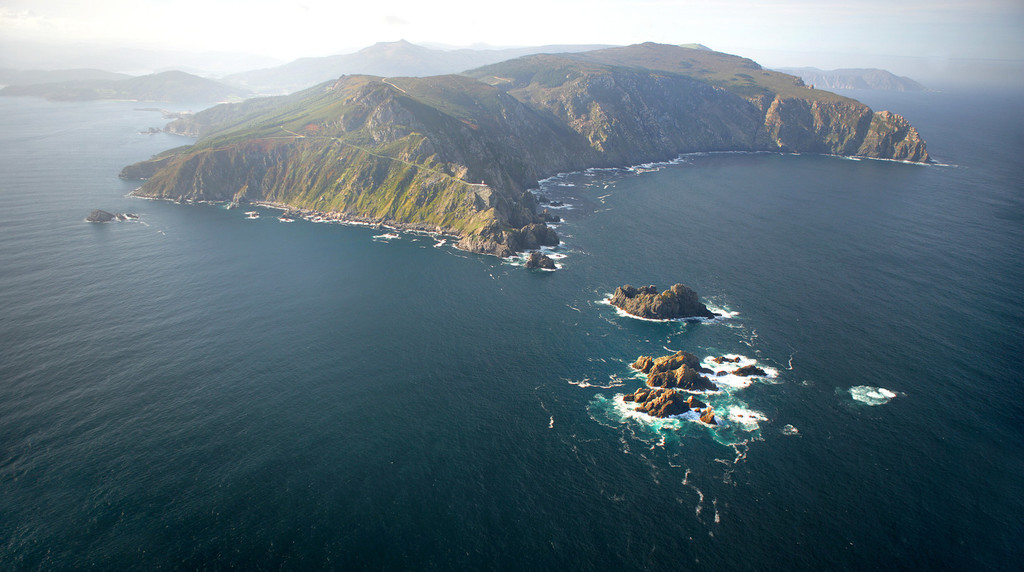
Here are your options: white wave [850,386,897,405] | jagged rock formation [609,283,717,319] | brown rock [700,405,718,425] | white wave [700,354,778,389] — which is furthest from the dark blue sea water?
jagged rock formation [609,283,717,319]

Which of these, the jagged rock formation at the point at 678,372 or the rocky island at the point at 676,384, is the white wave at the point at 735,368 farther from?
the jagged rock formation at the point at 678,372

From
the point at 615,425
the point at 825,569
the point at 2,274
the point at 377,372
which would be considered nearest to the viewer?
the point at 825,569

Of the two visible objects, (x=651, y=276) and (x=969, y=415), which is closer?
(x=969, y=415)

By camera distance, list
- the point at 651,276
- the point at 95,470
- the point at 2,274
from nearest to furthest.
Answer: the point at 95,470 < the point at 2,274 < the point at 651,276

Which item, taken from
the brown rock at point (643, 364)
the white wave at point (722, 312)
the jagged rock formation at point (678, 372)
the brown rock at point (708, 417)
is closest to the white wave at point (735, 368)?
the jagged rock formation at point (678, 372)

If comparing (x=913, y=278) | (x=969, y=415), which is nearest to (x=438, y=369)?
(x=969, y=415)

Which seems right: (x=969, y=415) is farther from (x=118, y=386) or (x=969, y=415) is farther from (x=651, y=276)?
(x=118, y=386)

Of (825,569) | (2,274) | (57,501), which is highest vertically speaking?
(2,274)
